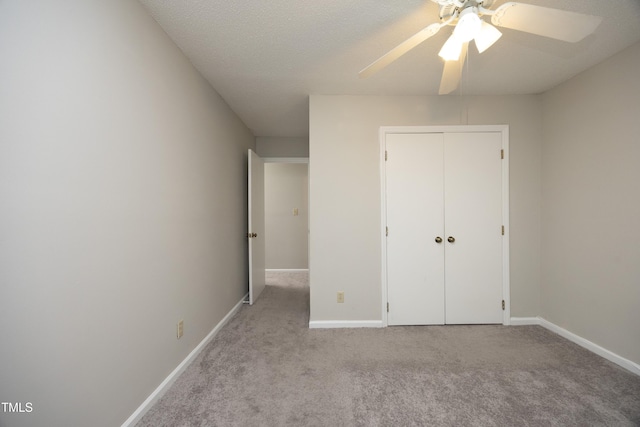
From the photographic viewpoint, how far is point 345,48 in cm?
180

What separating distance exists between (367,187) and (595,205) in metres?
1.84

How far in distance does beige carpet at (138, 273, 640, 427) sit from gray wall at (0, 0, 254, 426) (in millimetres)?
413

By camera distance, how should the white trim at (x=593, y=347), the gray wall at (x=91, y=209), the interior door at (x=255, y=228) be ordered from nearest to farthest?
1. the gray wall at (x=91, y=209)
2. the white trim at (x=593, y=347)
3. the interior door at (x=255, y=228)

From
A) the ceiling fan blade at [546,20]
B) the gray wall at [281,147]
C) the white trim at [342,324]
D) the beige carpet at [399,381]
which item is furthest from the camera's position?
the gray wall at [281,147]

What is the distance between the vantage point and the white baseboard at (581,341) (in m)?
1.78

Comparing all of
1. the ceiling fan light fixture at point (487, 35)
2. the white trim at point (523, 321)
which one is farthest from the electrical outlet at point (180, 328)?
the white trim at point (523, 321)

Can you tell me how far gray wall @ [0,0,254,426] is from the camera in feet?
2.78

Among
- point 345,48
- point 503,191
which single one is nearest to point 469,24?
point 345,48

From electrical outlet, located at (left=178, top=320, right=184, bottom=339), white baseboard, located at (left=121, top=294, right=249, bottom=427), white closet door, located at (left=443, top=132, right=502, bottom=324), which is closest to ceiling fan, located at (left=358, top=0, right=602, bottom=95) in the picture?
white closet door, located at (left=443, top=132, right=502, bottom=324)

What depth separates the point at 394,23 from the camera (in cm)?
155

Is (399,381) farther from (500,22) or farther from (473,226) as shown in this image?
(500,22)

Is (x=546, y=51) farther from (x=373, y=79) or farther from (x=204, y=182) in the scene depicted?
(x=204, y=182)

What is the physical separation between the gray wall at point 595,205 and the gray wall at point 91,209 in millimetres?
3239

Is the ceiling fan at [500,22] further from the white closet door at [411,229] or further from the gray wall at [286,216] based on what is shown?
the gray wall at [286,216]
